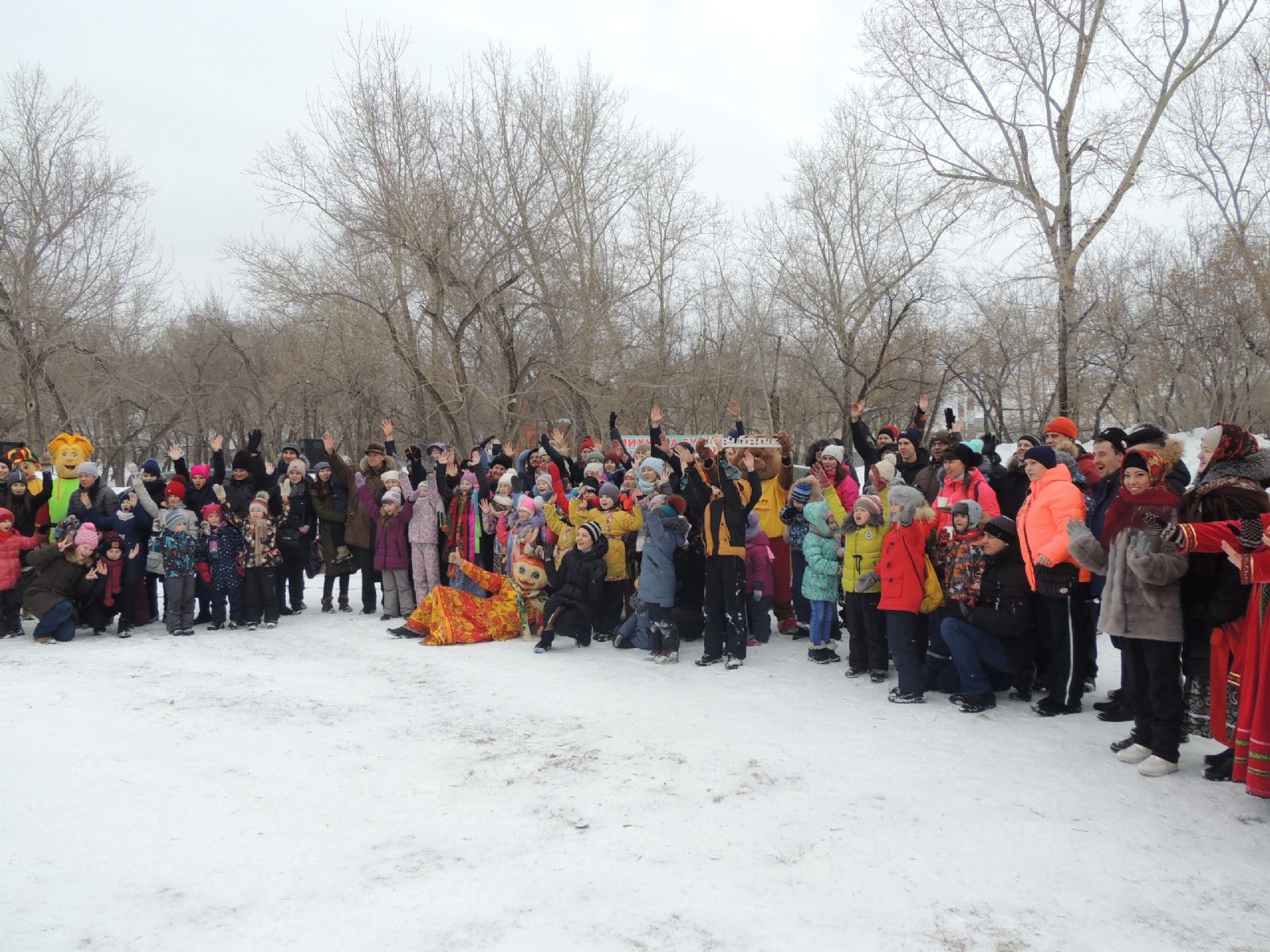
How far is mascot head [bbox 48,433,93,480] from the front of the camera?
380 inches

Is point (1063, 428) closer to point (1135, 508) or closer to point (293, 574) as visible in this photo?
point (1135, 508)

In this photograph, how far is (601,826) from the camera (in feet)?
14.0

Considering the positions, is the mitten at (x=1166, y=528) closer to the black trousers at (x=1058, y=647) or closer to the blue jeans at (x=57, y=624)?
the black trousers at (x=1058, y=647)

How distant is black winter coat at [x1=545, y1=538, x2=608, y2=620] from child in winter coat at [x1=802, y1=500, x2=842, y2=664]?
1.96m

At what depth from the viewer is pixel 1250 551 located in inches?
165

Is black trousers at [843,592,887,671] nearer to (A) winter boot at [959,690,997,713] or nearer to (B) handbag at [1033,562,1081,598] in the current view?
(A) winter boot at [959,690,997,713]

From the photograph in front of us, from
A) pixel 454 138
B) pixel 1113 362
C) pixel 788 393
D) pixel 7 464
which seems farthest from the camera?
pixel 788 393

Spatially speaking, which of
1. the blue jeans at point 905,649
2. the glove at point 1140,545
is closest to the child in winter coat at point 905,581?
the blue jeans at point 905,649

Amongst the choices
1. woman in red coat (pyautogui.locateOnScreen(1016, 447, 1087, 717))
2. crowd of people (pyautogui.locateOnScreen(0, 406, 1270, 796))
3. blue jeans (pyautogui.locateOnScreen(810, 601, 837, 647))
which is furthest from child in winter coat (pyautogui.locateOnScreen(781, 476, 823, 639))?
woman in red coat (pyautogui.locateOnScreen(1016, 447, 1087, 717))

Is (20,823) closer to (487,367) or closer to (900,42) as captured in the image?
(487,367)

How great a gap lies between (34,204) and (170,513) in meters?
17.9

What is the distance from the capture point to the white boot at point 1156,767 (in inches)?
186

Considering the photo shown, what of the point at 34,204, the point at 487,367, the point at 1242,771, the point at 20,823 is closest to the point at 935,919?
the point at 1242,771

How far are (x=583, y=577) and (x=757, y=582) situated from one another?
1664 millimetres
